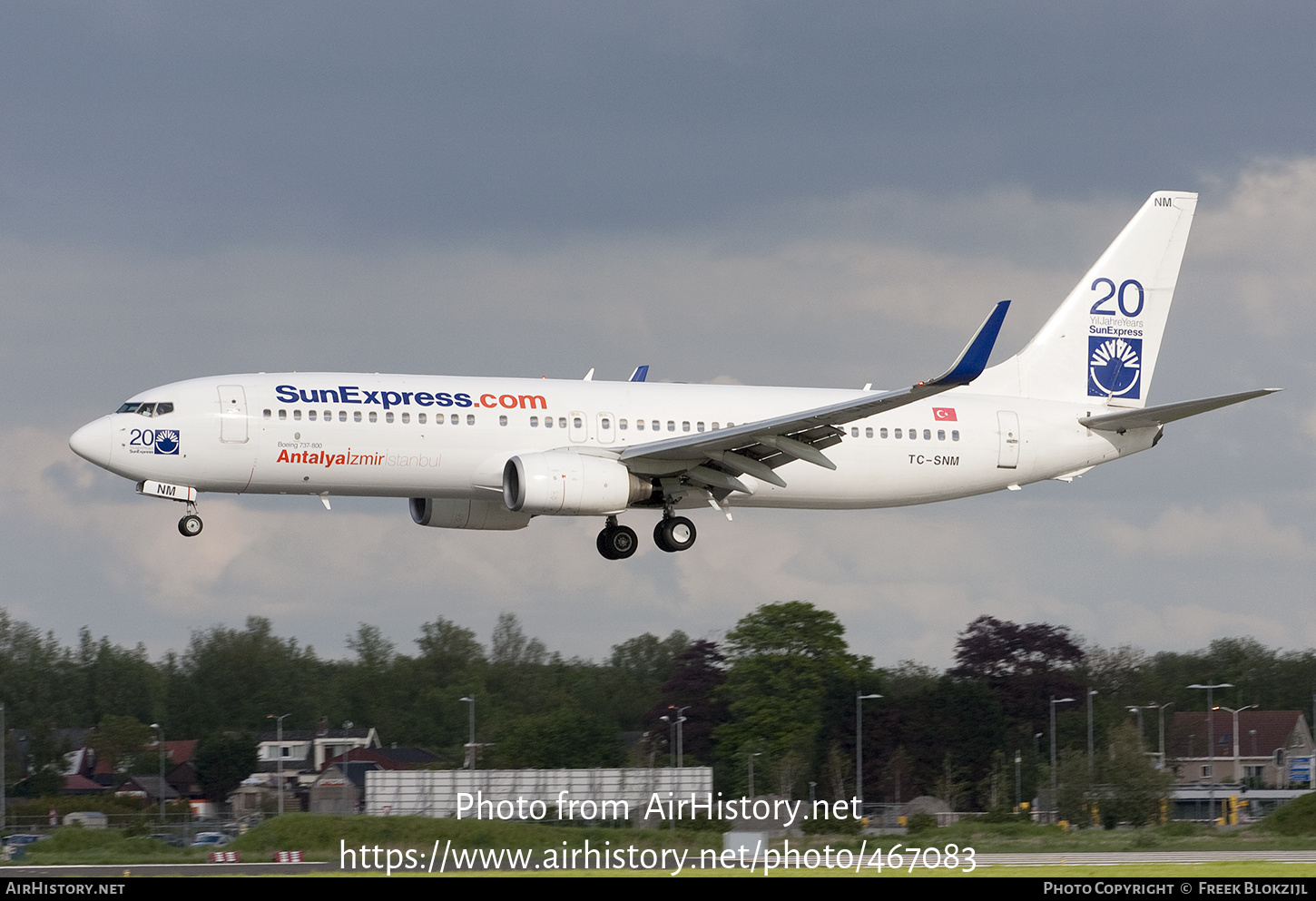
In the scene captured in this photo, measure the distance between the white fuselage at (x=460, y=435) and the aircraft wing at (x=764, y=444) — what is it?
116cm

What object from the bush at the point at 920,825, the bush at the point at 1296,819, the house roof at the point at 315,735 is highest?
the house roof at the point at 315,735

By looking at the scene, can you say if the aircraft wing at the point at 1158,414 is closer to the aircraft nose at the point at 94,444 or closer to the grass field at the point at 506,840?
the grass field at the point at 506,840

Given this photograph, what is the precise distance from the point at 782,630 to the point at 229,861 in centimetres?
6150

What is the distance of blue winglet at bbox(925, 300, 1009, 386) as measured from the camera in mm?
41750

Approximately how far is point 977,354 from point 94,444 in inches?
925

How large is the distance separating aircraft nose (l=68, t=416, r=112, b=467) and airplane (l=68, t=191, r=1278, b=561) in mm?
49

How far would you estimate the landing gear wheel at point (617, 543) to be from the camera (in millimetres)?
51031

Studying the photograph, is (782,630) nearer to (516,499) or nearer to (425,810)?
(425,810)

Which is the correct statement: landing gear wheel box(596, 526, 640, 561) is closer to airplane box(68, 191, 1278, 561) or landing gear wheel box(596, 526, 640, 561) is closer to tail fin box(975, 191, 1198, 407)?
airplane box(68, 191, 1278, 561)

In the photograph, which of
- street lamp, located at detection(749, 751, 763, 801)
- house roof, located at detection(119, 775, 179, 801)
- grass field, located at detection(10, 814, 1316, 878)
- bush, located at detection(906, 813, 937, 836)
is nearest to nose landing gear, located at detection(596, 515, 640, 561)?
grass field, located at detection(10, 814, 1316, 878)

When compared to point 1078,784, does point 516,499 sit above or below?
above

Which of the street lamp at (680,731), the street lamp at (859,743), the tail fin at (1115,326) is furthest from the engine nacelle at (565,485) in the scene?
the street lamp at (680,731)

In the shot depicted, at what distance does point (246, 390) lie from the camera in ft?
153
